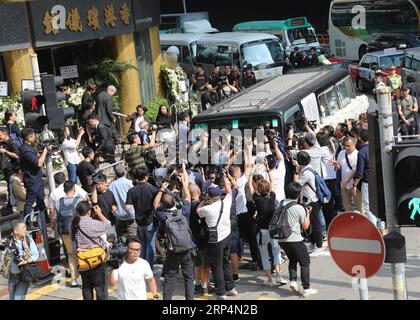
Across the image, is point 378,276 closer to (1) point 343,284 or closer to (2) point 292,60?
(1) point 343,284

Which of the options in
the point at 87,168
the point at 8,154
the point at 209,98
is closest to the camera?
the point at 87,168

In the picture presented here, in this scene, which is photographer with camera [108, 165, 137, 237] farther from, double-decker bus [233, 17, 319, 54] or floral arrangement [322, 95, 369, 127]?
double-decker bus [233, 17, 319, 54]

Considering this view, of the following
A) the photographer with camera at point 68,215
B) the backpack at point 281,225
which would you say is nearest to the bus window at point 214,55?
the photographer with camera at point 68,215

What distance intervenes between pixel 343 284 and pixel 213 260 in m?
1.81

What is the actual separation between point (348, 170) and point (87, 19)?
10.5 meters

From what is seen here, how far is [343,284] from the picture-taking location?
35.6 ft

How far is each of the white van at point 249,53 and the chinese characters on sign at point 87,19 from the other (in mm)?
8184

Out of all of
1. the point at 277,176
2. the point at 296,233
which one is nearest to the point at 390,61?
the point at 277,176

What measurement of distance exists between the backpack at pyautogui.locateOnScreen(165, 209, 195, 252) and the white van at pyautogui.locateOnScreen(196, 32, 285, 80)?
63.1 ft

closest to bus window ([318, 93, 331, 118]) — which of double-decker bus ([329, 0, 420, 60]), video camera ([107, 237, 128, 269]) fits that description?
video camera ([107, 237, 128, 269])

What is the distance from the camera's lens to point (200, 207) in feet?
34.8

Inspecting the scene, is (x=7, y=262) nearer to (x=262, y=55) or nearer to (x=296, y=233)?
(x=296, y=233)

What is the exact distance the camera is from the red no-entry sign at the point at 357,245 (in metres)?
6.62

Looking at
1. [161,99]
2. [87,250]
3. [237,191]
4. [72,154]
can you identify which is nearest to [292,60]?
[161,99]
